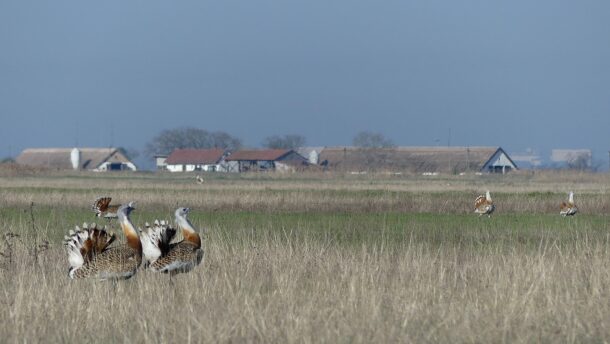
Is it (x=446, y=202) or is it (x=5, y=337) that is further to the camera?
(x=446, y=202)

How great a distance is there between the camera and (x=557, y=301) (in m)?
11.6

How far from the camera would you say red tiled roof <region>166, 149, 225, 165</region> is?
5349 inches

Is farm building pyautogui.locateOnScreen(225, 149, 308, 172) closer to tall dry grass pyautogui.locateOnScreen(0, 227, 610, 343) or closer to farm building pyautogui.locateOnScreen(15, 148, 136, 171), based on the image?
farm building pyautogui.locateOnScreen(15, 148, 136, 171)

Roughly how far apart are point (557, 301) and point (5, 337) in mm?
5563

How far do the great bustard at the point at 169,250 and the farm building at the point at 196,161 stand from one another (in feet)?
396

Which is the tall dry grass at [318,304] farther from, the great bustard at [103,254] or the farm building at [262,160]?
the farm building at [262,160]

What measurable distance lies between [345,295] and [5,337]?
3.57 metres

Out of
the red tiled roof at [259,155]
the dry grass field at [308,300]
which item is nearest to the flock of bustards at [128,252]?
the dry grass field at [308,300]

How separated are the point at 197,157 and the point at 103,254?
125 metres

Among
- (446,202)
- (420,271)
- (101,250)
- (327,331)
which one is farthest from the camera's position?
(446,202)

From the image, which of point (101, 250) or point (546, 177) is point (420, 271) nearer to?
point (101, 250)

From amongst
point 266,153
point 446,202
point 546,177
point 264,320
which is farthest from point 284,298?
point 266,153

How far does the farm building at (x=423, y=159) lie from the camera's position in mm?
118750

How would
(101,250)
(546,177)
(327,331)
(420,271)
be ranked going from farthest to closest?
(546,177)
(420,271)
(101,250)
(327,331)
